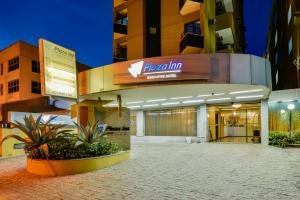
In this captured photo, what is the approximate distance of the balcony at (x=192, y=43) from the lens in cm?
1889

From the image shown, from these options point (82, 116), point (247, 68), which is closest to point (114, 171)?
point (247, 68)

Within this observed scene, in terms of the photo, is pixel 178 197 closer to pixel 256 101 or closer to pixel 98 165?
pixel 98 165

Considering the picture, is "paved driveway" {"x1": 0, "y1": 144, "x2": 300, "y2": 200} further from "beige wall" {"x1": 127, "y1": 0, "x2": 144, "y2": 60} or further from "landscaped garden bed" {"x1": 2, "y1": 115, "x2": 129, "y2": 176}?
"beige wall" {"x1": 127, "y1": 0, "x2": 144, "y2": 60}

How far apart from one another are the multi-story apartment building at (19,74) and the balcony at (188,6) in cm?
2383

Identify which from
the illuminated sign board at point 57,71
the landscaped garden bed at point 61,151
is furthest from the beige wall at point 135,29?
the landscaped garden bed at point 61,151

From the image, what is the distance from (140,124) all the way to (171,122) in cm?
370

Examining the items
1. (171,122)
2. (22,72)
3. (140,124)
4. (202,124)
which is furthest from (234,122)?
(22,72)

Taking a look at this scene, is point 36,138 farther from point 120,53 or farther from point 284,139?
point 120,53

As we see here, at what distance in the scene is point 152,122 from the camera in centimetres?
2677

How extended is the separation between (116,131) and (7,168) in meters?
5.10

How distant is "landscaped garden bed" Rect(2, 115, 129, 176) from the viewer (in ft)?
27.9

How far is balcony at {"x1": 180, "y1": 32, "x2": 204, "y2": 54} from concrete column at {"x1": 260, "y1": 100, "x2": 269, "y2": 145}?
6.39m

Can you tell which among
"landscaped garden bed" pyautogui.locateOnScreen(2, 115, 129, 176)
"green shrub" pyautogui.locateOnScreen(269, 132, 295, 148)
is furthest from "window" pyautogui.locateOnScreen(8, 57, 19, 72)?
"green shrub" pyautogui.locateOnScreen(269, 132, 295, 148)

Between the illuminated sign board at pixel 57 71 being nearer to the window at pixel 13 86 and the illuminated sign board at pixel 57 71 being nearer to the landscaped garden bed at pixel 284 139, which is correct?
the landscaped garden bed at pixel 284 139
